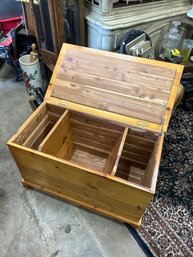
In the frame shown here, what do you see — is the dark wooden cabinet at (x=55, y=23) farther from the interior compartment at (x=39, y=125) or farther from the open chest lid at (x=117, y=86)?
the interior compartment at (x=39, y=125)

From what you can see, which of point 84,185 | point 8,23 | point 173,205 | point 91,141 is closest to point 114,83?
point 91,141

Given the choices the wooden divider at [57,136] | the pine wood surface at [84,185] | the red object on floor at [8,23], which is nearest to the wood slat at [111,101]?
the wooden divider at [57,136]

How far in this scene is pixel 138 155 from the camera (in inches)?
48.9

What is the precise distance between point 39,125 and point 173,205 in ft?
3.09

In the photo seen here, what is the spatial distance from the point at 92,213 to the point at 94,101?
66cm

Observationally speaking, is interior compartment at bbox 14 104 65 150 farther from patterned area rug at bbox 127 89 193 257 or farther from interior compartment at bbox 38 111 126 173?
patterned area rug at bbox 127 89 193 257

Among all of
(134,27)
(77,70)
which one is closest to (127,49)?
(134,27)

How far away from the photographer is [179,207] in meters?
1.28

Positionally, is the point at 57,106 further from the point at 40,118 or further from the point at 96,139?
the point at 96,139

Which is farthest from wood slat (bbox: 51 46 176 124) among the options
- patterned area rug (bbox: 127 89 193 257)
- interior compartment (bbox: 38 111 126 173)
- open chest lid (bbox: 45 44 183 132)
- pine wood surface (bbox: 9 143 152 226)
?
patterned area rug (bbox: 127 89 193 257)

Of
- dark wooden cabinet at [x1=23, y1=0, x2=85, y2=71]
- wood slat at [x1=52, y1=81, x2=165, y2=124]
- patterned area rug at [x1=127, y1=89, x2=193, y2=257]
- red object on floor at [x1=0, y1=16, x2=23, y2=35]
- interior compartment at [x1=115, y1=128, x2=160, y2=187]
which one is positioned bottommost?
patterned area rug at [x1=127, y1=89, x2=193, y2=257]

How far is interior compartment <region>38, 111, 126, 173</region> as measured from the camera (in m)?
1.16

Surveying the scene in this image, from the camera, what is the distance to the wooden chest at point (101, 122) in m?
1.02

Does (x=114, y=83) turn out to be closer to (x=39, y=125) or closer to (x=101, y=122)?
(x=101, y=122)
